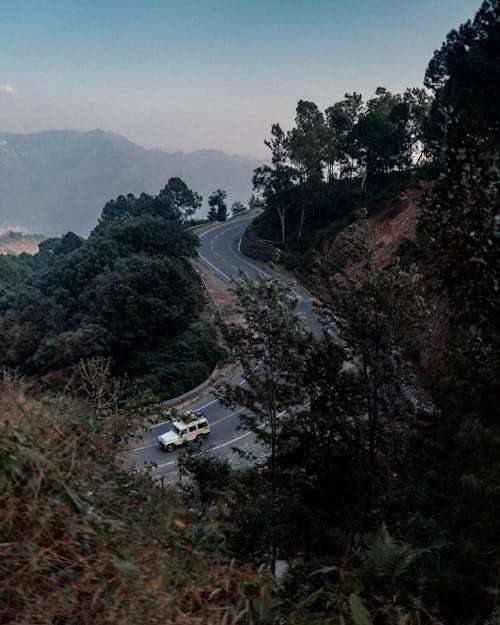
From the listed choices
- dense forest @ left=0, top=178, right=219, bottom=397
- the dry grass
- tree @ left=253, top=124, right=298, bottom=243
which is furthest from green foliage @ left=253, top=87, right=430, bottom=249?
the dry grass

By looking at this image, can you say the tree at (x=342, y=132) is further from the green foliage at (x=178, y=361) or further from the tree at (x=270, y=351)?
the tree at (x=270, y=351)

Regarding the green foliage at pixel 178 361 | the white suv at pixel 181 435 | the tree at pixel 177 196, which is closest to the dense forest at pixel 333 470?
the white suv at pixel 181 435

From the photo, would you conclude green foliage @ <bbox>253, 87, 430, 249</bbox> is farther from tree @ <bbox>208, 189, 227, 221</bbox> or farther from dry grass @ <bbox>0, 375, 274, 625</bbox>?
dry grass @ <bbox>0, 375, 274, 625</bbox>

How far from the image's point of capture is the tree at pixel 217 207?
68.2 m

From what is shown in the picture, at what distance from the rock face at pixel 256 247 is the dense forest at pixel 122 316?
641 centimetres

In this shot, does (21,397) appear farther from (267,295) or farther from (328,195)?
(328,195)

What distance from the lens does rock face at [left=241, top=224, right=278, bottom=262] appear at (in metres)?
42.7

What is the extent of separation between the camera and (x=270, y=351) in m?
9.14

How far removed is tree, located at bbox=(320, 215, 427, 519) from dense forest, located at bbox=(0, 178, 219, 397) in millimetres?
18182

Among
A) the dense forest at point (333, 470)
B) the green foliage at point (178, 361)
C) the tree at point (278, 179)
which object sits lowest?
the green foliage at point (178, 361)

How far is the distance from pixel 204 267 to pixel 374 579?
129 feet

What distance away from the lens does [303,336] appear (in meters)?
9.50

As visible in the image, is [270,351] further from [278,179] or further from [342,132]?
[342,132]

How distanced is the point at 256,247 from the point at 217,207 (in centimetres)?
2659
